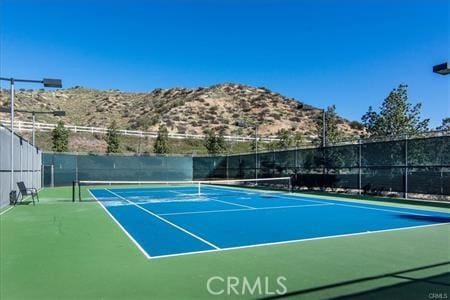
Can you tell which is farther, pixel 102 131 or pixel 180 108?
pixel 180 108

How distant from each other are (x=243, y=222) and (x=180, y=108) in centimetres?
5935

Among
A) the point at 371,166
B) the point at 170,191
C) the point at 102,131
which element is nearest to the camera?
the point at 371,166

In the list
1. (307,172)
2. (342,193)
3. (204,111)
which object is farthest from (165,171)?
(204,111)

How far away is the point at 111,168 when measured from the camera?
3234 cm

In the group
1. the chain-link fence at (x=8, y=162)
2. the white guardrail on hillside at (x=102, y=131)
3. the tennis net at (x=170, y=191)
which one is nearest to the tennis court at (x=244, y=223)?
the chain-link fence at (x=8, y=162)

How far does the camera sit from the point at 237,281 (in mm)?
5395

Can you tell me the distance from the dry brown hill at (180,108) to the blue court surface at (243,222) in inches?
1821

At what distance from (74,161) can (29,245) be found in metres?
24.6

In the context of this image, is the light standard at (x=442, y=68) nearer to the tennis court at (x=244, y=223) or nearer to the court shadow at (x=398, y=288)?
the tennis court at (x=244, y=223)

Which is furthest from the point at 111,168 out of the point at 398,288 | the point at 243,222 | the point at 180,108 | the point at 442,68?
the point at 180,108

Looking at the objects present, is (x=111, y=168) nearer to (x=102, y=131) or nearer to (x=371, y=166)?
(x=371, y=166)

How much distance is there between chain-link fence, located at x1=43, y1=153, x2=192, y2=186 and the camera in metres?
30.1

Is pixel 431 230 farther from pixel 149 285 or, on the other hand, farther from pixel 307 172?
pixel 307 172

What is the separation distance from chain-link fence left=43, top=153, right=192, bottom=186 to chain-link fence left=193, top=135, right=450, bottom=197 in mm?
8123
